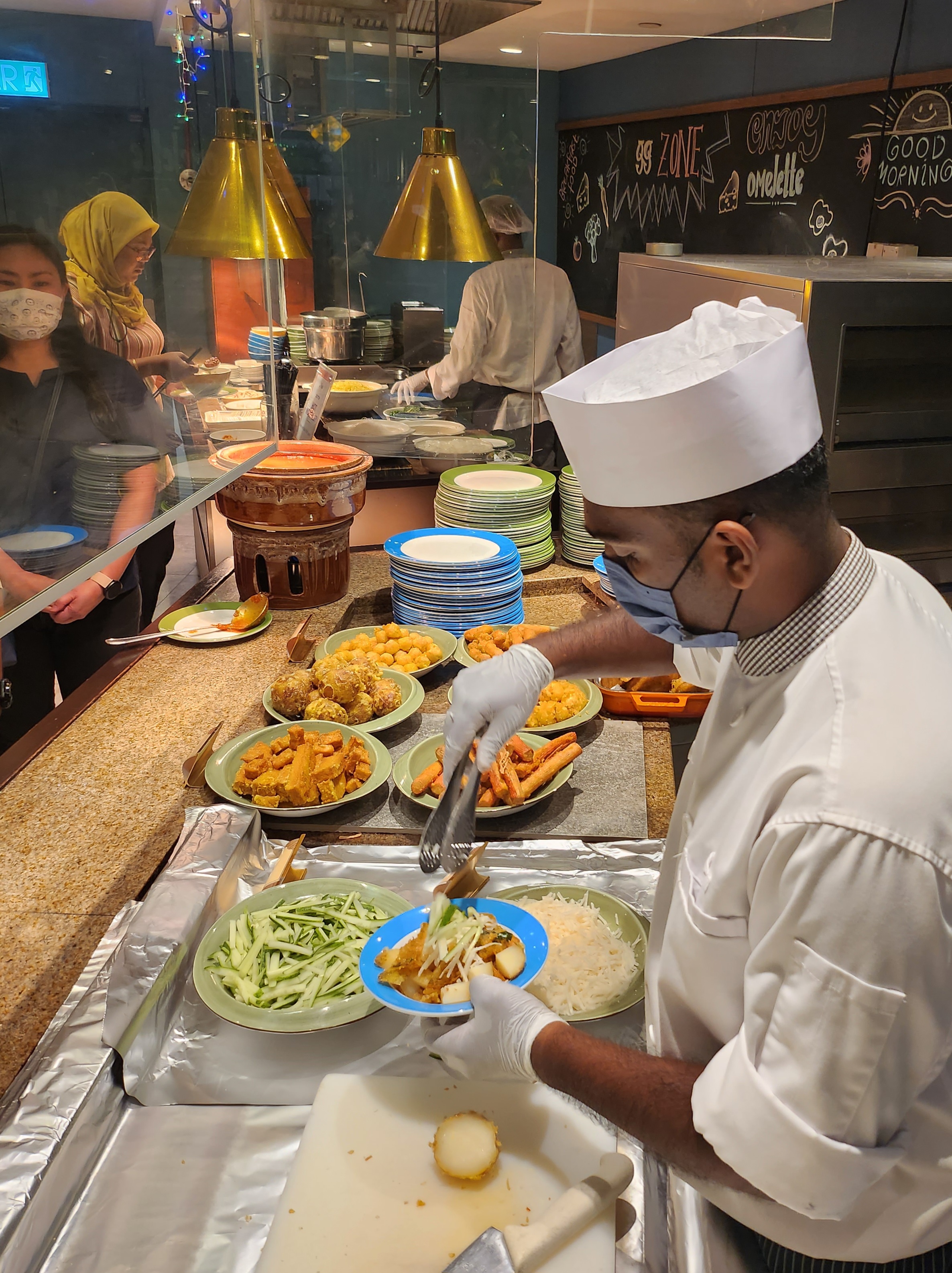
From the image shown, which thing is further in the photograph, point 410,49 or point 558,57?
point 558,57

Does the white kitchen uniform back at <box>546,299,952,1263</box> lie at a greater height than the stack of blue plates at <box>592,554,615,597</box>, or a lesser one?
greater

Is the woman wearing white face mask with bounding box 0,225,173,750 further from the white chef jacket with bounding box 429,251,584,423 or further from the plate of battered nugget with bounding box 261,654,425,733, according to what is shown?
the white chef jacket with bounding box 429,251,584,423

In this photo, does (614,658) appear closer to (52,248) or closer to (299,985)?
(299,985)

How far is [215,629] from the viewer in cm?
263

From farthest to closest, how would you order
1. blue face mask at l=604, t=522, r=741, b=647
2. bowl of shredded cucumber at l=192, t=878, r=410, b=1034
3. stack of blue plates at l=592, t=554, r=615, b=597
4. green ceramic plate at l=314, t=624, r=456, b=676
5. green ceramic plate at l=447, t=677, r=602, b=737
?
stack of blue plates at l=592, t=554, r=615, b=597 < green ceramic plate at l=314, t=624, r=456, b=676 < green ceramic plate at l=447, t=677, r=602, b=737 < bowl of shredded cucumber at l=192, t=878, r=410, b=1034 < blue face mask at l=604, t=522, r=741, b=647

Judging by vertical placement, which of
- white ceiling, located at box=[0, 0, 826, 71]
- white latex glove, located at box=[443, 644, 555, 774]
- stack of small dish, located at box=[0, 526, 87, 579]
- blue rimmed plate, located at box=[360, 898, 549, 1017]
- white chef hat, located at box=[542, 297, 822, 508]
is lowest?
blue rimmed plate, located at box=[360, 898, 549, 1017]

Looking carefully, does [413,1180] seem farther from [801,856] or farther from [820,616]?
[820,616]

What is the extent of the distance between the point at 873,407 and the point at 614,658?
49.6 inches

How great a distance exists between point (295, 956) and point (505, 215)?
3124 mm

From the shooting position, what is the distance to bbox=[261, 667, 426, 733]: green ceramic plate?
2.13 m

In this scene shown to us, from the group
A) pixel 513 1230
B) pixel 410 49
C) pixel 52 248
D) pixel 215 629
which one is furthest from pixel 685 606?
pixel 410 49

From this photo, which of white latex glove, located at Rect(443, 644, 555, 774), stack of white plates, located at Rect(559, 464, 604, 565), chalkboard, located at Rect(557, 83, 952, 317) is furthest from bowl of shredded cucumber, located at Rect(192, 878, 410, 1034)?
chalkboard, located at Rect(557, 83, 952, 317)

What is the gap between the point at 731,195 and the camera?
523 centimetres

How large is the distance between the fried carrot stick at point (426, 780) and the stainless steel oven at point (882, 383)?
1.20 m
